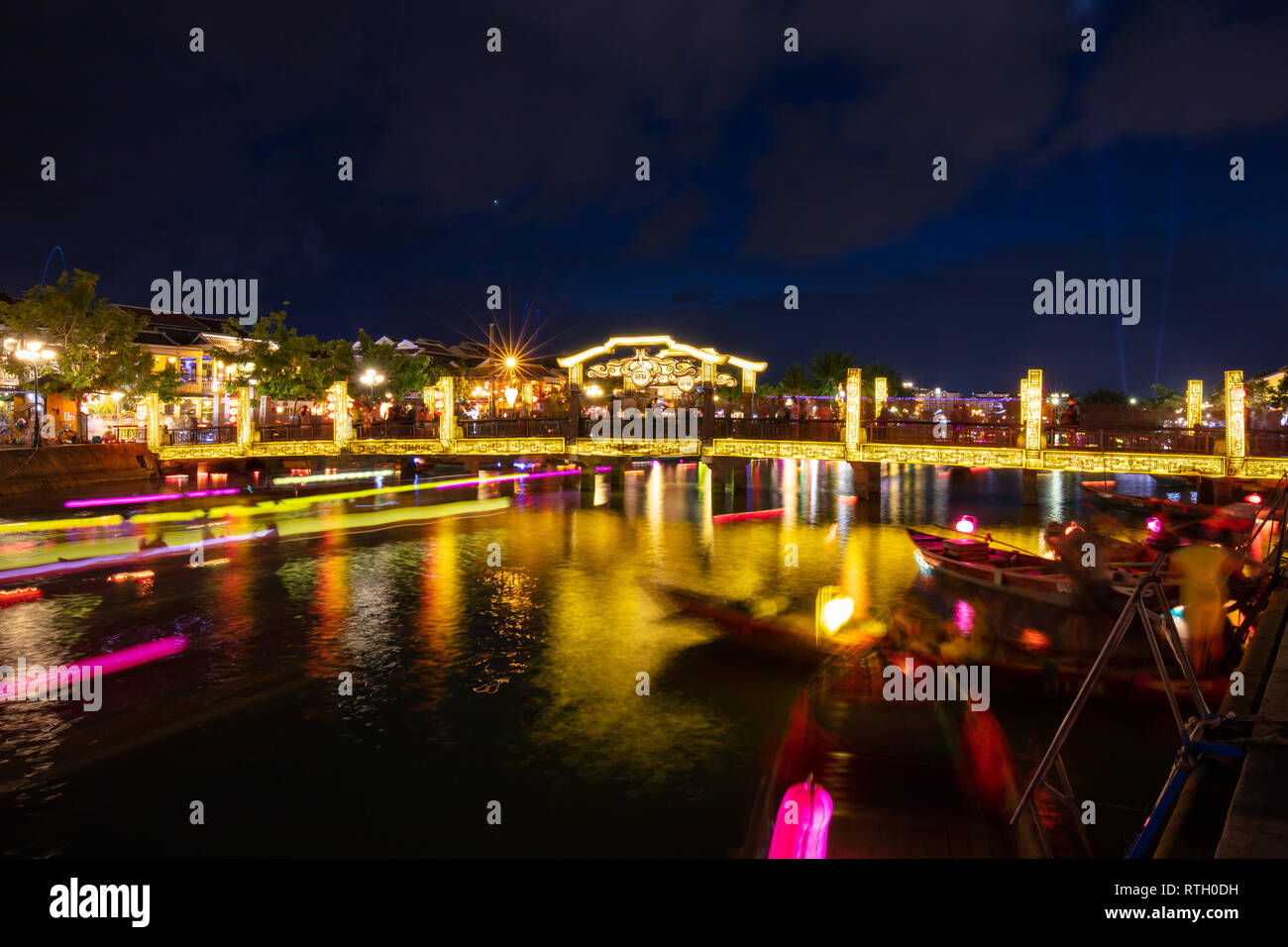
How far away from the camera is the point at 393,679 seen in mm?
13297

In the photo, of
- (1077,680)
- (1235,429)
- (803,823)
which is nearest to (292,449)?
(1077,680)

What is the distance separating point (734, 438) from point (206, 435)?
1165 inches

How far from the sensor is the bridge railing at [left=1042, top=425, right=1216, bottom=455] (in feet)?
88.5

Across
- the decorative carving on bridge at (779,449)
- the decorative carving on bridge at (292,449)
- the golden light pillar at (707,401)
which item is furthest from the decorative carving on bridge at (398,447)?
the decorative carving on bridge at (779,449)

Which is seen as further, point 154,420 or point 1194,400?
point 154,420

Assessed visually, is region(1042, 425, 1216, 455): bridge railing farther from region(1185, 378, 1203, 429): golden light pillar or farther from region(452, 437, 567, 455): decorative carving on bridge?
region(452, 437, 567, 455): decorative carving on bridge

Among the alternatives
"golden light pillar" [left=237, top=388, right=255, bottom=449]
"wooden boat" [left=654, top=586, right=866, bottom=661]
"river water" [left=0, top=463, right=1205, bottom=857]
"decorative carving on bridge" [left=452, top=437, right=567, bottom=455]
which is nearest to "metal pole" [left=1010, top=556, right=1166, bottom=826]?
"river water" [left=0, top=463, right=1205, bottom=857]

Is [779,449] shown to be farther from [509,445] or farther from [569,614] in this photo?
[569,614]

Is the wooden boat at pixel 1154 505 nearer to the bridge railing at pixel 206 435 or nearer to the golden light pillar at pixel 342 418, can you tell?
the golden light pillar at pixel 342 418

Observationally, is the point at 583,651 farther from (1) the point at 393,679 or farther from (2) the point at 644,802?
(2) the point at 644,802

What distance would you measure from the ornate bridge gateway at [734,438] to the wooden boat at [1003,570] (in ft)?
33.1

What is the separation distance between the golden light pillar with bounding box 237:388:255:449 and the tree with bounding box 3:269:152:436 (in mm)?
8074

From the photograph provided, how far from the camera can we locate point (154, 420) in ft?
129
